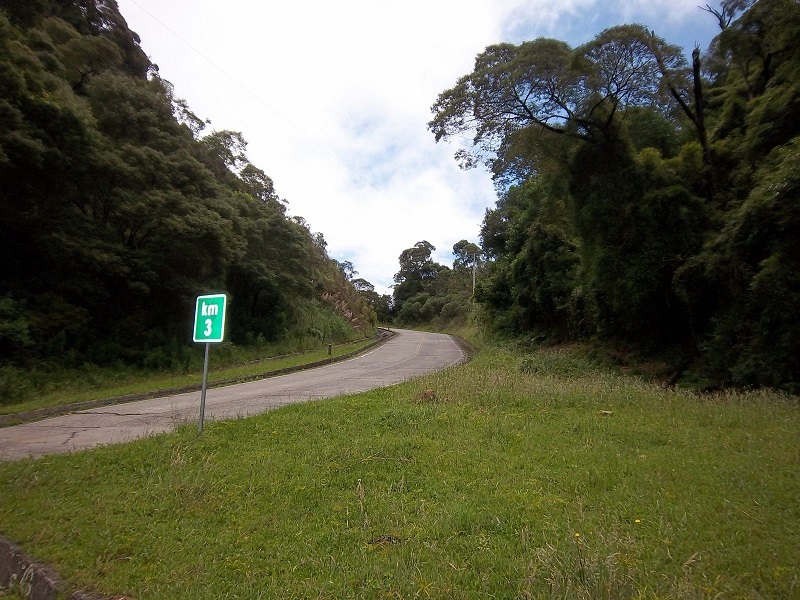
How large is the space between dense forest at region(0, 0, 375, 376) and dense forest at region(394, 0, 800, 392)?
9.31m

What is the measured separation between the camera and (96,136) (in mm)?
12438

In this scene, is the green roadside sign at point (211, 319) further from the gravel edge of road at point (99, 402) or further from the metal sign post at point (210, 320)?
the gravel edge of road at point (99, 402)

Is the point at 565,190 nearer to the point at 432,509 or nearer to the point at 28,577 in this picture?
the point at 432,509

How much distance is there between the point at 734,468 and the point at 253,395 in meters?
9.91

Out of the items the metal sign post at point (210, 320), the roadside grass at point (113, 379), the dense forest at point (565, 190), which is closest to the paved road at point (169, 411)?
the roadside grass at point (113, 379)

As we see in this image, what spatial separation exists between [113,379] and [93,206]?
18.6 feet

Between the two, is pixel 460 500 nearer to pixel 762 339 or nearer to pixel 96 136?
pixel 762 339

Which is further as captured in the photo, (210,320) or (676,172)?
(676,172)

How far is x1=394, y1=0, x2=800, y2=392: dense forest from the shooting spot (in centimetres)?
955

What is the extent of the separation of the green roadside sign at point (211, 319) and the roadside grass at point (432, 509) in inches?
57.9

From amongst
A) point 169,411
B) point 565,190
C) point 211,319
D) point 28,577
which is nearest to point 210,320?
point 211,319

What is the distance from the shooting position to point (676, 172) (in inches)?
510

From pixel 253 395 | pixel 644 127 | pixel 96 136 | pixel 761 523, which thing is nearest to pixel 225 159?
pixel 96 136

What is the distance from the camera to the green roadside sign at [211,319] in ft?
20.3
